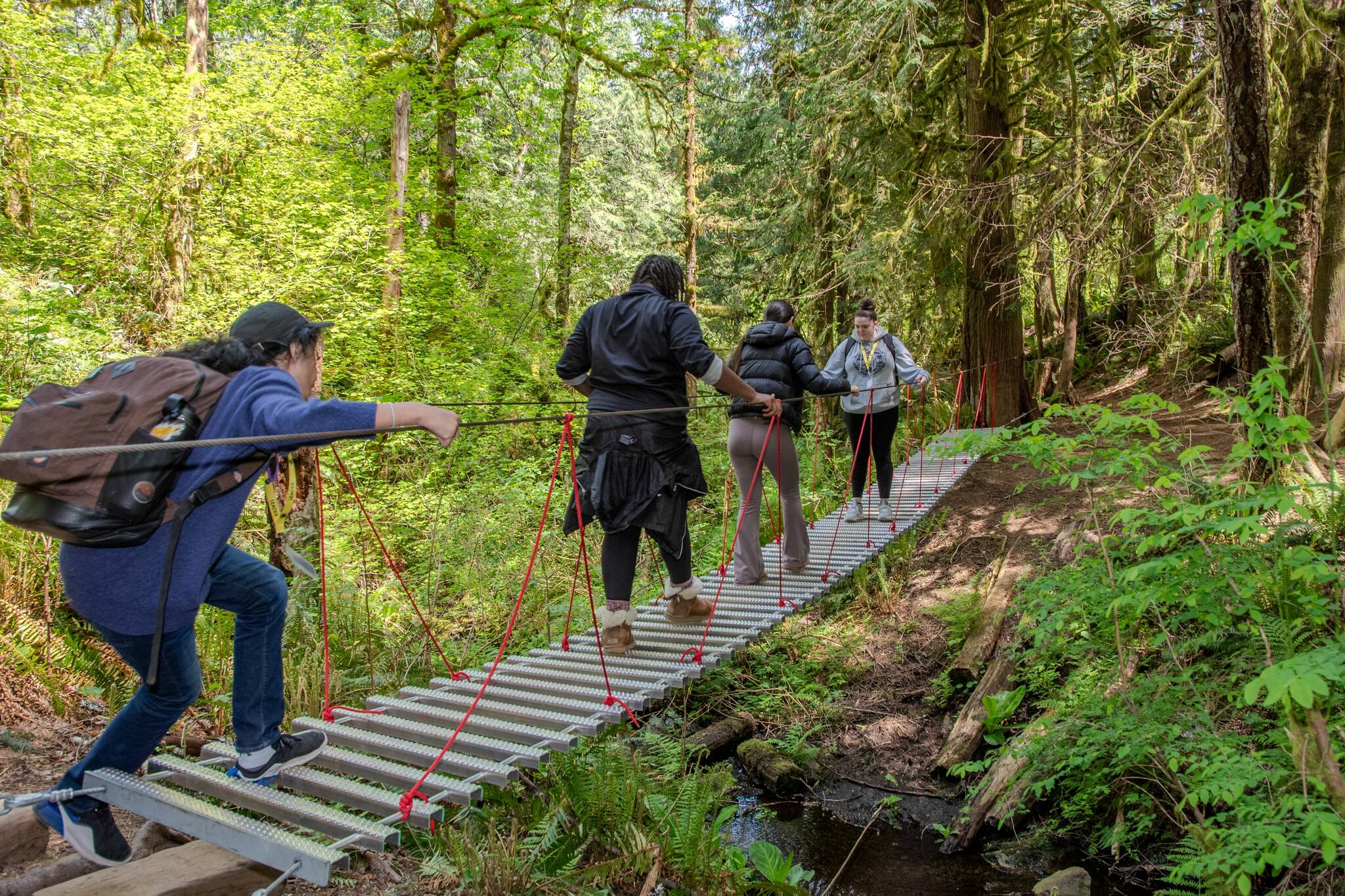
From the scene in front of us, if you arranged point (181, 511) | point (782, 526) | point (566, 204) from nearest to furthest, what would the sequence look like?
point (181, 511)
point (782, 526)
point (566, 204)

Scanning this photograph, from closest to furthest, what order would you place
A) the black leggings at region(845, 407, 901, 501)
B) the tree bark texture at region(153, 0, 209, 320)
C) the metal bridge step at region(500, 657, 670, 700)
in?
the metal bridge step at region(500, 657, 670, 700) < the black leggings at region(845, 407, 901, 501) < the tree bark texture at region(153, 0, 209, 320)

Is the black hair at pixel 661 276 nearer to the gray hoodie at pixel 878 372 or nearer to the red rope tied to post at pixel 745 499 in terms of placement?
the red rope tied to post at pixel 745 499

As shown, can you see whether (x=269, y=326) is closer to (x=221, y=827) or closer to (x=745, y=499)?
(x=221, y=827)

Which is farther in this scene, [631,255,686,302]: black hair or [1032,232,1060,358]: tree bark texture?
[1032,232,1060,358]: tree bark texture

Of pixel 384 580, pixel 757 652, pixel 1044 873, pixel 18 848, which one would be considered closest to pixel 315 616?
pixel 384 580

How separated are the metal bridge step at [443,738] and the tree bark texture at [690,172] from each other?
9813 mm

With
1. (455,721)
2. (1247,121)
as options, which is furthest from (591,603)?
(1247,121)

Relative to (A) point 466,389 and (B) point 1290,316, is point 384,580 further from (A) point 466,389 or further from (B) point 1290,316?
(B) point 1290,316

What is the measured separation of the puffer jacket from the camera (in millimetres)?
4152

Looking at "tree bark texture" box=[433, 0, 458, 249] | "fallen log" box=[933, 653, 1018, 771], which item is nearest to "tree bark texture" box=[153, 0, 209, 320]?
"tree bark texture" box=[433, 0, 458, 249]

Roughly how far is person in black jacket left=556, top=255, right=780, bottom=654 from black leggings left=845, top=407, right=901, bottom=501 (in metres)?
2.22

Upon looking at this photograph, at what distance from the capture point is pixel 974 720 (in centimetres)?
452

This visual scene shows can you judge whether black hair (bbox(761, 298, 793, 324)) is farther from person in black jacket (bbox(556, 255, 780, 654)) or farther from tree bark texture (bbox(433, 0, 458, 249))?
tree bark texture (bbox(433, 0, 458, 249))

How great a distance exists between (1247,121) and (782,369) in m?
2.56
